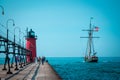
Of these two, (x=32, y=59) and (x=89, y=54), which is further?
(x=89, y=54)

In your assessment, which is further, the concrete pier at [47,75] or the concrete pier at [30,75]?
the concrete pier at [47,75]

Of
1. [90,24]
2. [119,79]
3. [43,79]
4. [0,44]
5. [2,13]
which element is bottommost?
[119,79]

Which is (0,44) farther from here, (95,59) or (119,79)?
(95,59)

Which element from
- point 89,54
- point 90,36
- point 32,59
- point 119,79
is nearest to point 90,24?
point 90,36

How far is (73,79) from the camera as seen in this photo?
125 ft

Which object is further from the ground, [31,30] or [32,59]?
[31,30]

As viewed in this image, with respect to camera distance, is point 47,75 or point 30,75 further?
point 47,75

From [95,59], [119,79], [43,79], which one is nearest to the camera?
[43,79]

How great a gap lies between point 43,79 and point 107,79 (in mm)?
22745

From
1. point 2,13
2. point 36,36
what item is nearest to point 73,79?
point 2,13

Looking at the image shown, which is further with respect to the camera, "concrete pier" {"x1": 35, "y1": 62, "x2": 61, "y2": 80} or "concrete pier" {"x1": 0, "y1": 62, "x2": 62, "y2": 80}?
"concrete pier" {"x1": 35, "y1": 62, "x2": 61, "y2": 80}

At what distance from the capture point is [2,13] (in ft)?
76.1

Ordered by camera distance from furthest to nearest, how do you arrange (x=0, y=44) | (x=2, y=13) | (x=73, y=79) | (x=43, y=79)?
(x=73, y=79) < (x=0, y=44) < (x=2, y=13) < (x=43, y=79)

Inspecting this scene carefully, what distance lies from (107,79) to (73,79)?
20.9 ft
